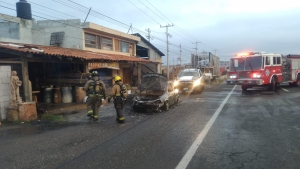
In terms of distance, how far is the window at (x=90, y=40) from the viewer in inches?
756

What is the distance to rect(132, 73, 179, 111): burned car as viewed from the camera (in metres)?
10.4

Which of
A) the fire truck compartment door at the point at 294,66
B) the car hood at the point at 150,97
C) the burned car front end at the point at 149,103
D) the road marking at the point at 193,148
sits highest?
the fire truck compartment door at the point at 294,66

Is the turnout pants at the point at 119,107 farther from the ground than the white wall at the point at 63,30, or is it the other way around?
the white wall at the point at 63,30

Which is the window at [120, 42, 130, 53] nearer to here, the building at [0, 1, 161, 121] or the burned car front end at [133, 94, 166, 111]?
the building at [0, 1, 161, 121]

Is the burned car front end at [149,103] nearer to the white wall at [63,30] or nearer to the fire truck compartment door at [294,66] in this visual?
the white wall at [63,30]

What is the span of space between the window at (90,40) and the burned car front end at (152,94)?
8350 mm

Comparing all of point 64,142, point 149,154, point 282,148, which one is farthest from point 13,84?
point 282,148

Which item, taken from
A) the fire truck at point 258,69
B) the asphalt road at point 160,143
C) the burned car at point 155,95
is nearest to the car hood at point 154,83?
the burned car at point 155,95

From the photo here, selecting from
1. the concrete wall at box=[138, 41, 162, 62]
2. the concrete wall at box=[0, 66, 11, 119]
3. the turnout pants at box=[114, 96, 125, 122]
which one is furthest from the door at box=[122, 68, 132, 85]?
the turnout pants at box=[114, 96, 125, 122]

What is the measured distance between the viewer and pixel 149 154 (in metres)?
5.05

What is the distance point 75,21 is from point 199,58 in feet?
63.4

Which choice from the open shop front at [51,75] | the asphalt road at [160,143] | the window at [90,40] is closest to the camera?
the asphalt road at [160,143]

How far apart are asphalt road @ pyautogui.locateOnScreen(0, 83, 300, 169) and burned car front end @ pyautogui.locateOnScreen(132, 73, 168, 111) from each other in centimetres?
130

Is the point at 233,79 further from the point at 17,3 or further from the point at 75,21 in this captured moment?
the point at 17,3
